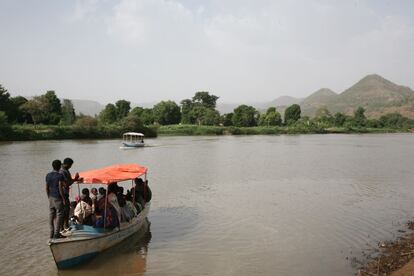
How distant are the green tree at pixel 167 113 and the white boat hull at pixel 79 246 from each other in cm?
11703

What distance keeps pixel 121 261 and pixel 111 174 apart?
2.98m


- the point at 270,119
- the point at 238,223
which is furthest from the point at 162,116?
the point at 238,223

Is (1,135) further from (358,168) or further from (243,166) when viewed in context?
(358,168)

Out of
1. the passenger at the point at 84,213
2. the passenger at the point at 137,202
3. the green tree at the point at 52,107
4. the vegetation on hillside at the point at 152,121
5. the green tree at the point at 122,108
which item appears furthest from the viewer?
the green tree at the point at 122,108

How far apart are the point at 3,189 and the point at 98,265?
1500 centimetres

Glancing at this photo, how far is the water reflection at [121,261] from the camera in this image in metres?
11.8

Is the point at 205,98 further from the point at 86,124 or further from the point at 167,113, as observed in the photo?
the point at 86,124

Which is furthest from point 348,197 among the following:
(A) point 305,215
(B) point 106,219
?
(B) point 106,219

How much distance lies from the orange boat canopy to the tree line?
226 ft

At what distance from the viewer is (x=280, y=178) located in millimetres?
29594

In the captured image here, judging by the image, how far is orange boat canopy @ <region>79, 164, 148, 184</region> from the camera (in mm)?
13212

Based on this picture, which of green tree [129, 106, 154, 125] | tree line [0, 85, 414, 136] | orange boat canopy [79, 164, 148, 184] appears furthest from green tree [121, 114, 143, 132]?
orange boat canopy [79, 164, 148, 184]

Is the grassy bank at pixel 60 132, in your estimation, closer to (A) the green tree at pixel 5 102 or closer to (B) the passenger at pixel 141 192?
(A) the green tree at pixel 5 102

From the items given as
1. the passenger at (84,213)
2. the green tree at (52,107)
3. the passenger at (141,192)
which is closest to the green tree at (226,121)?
the green tree at (52,107)
